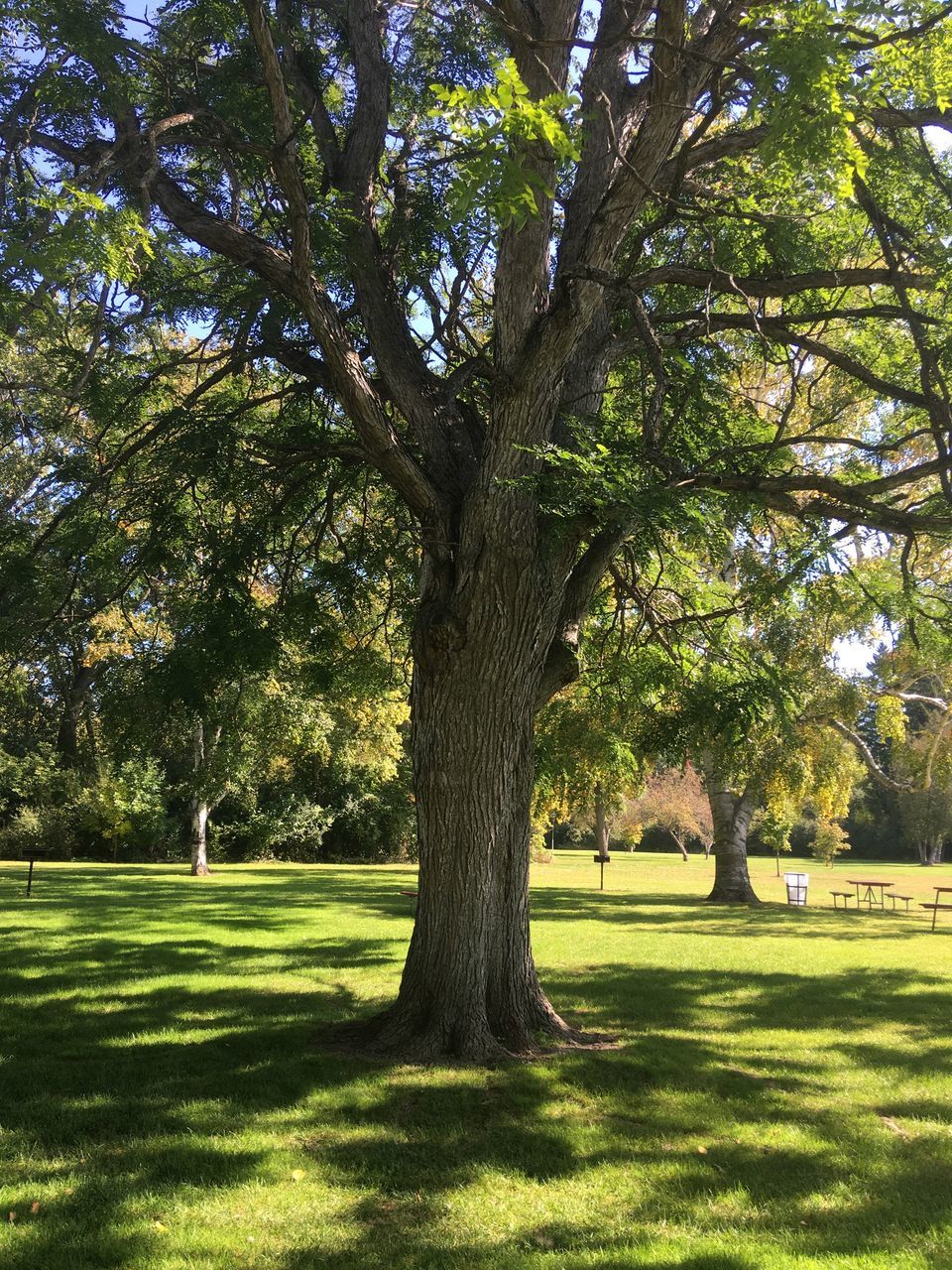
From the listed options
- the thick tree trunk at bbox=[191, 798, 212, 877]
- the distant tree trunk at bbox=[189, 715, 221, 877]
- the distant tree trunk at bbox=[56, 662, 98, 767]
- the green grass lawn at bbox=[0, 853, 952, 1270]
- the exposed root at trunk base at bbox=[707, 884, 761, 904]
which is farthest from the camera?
the thick tree trunk at bbox=[191, 798, 212, 877]

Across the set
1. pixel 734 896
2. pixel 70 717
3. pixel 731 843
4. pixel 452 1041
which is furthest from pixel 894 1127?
pixel 734 896

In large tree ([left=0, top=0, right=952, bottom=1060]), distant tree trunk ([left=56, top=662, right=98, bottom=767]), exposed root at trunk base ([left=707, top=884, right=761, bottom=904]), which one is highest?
large tree ([left=0, top=0, right=952, bottom=1060])

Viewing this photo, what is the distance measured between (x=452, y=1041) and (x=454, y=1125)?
46.5 inches

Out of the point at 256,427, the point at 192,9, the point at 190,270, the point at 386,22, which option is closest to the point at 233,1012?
the point at 256,427

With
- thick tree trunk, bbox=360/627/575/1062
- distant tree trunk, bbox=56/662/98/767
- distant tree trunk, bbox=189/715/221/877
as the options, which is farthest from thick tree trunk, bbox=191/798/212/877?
thick tree trunk, bbox=360/627/575/1062

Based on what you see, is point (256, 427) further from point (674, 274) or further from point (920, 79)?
point (920, 79)

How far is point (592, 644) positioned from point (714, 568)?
6.40 metres

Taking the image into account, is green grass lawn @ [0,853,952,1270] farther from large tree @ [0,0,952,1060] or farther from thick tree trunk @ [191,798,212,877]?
thick tree trunk @ [191,798,212,877]

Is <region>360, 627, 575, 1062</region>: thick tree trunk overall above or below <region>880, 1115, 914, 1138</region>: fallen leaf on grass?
above

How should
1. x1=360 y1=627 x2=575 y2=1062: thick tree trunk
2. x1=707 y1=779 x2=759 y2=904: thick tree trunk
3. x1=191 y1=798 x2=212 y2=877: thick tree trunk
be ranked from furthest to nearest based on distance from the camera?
1. x1=191 y1=798 x2=212 y2=877: thick tree trunk
2. x1=707 y1=779 x2=759 y2=904: thick tree trunk
3. x1=360 y1=627 x2=575 y2=1062: thick tree trunk

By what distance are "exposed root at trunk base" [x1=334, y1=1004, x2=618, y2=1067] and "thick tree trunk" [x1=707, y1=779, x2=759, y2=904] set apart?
54.2 ft

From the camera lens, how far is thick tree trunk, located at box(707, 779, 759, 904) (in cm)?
2306

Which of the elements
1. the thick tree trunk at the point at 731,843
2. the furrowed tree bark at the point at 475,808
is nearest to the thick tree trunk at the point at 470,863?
the furrowed tree bark at the point at 475,808

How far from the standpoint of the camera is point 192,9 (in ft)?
24.6
